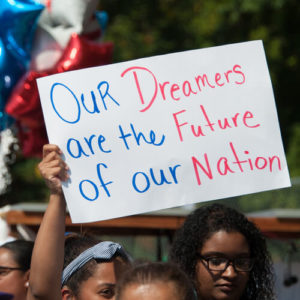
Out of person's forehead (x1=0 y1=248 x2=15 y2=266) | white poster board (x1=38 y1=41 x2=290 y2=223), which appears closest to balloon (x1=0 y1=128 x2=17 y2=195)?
person's forehead (x1=0 y1=248 x2=15 y2=266)

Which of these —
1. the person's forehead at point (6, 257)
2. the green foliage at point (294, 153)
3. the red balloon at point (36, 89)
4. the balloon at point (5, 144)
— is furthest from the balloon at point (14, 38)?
the green foliage at point (294, 153)

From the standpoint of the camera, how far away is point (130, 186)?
317 cm

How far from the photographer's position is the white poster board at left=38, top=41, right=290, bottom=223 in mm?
3148

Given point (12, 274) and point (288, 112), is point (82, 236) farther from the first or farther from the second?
point (288, 112)

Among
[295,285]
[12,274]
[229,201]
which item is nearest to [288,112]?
[229,201]

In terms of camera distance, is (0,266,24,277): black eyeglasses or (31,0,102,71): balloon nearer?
(0,266,24,277): black eyeglasses

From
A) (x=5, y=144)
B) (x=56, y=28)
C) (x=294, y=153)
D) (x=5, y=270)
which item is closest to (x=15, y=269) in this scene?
(x=5, y=270)

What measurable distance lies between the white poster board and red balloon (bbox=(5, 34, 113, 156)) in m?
2.43

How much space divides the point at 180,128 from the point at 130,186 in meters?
0.31

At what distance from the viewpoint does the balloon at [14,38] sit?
5.60 m

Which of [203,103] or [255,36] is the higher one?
[203,103]

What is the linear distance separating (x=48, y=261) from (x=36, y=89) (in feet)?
9.66

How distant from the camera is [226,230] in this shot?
3.57 m

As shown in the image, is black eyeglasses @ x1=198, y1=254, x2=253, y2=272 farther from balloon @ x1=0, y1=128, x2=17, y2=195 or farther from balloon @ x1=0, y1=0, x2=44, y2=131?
balloon @ x1=0, y1=128, x2=17, y2=195
